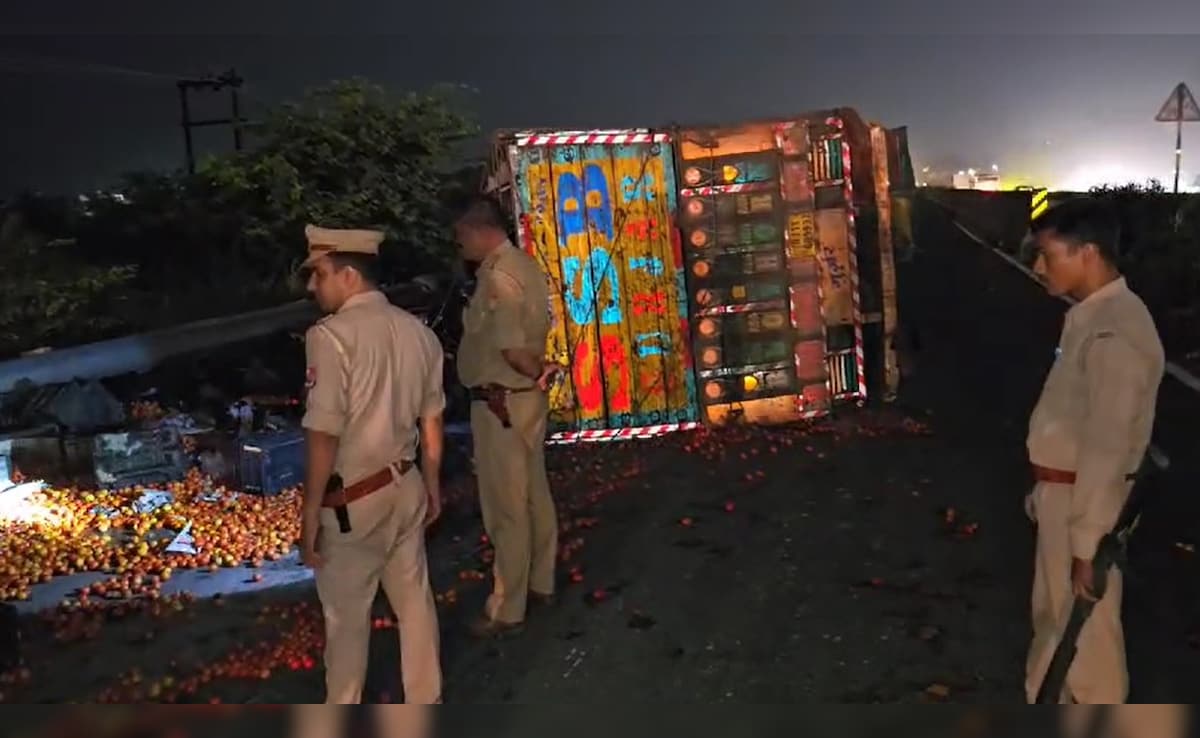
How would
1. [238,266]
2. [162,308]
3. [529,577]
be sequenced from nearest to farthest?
[529,577] < [162,308] < [238,266]

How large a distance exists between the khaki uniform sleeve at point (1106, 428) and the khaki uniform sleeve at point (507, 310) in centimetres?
274

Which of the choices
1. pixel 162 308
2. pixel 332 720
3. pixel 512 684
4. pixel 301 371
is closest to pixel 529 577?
pixel 512 684

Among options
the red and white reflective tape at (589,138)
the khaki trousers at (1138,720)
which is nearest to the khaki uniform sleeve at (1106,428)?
the khaki trousers at (1138,720)

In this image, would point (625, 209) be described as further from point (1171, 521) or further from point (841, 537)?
point (1171, 521)

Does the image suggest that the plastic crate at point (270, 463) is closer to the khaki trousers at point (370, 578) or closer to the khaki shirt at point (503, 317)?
the khaki shirt at point (503, 317)

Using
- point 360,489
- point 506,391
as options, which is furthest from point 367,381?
point 506,391

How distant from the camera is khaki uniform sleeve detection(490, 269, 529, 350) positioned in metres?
5.46

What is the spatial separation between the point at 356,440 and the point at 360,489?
0.61ft

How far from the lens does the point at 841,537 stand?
725 centimetres

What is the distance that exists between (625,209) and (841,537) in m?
3.75

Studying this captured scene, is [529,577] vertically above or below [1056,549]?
below

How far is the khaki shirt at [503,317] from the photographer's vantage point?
548cm

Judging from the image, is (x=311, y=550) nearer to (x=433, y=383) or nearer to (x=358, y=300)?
(x=433, y=383)

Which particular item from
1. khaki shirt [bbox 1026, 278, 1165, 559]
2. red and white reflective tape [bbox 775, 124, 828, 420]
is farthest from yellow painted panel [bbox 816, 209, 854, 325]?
khaki shirt [bbox 1026, 278, 1165, 559]
